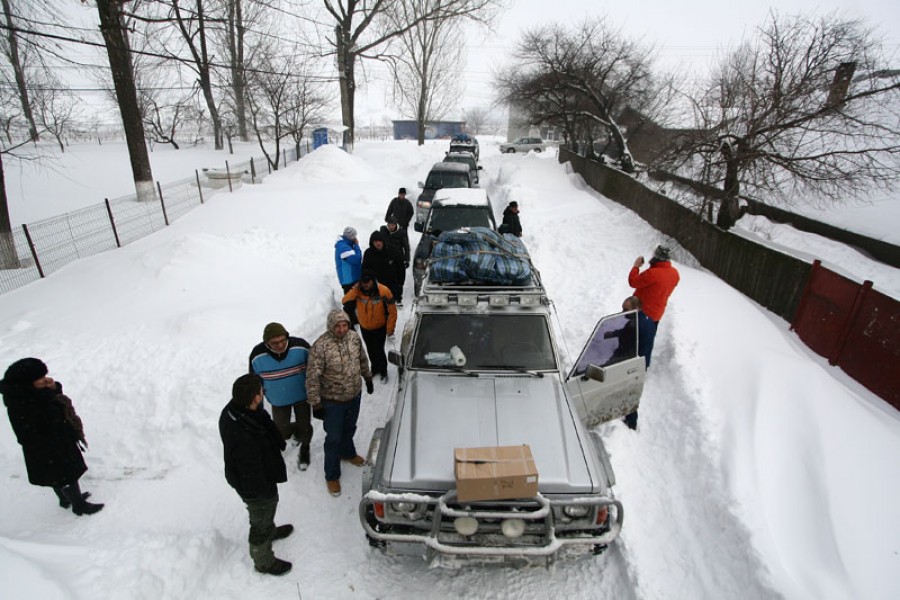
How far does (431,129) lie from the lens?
175 ft

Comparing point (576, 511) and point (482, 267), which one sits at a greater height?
point (482, 267)

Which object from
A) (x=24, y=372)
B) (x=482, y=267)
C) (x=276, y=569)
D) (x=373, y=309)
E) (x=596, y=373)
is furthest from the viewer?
A: (x=373, y=309)

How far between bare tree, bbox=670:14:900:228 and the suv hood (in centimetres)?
818

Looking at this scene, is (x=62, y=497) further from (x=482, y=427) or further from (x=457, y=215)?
(x=457, y=215)

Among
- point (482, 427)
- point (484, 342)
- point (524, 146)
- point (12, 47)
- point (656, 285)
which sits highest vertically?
point (12, 47)

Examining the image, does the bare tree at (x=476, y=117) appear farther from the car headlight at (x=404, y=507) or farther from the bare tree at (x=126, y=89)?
the car headlight at (x=404, y=507)

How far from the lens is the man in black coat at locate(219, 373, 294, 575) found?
308 cm

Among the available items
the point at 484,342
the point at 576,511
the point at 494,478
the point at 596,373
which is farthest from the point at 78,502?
the point at 596,373

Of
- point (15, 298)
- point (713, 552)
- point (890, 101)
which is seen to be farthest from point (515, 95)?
point (713, 552)

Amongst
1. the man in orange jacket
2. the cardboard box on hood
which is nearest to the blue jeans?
the man in orange jacket

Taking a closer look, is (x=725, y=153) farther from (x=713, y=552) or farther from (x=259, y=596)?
(x=259, y=596)

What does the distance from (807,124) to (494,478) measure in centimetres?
1023

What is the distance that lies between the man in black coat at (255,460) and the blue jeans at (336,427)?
31.5 inches

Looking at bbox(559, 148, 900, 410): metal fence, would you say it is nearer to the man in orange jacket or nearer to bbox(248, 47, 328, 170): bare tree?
the man in orange jacket
